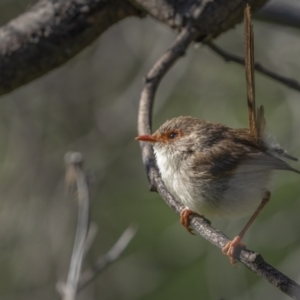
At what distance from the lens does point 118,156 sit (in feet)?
22.7

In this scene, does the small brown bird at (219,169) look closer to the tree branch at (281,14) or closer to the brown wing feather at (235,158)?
the brown wing feather at (235,158)

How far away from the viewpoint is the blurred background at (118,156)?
251 inches

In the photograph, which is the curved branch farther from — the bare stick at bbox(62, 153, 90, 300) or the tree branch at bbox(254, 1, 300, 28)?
the tree branch at bbox(254, 1, 300, 28)

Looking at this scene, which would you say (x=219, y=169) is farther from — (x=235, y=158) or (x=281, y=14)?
(x=281, y=14)

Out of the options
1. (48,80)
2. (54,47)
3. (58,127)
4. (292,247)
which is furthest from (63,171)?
(54,47)

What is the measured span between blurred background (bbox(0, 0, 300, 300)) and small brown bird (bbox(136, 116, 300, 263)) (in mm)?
2206

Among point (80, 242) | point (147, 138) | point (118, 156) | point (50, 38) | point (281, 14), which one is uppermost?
point (50, 38)

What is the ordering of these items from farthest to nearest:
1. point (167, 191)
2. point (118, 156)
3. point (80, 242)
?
1. point (118, 156)
2. point (167, 191)
3. point (80, 242)

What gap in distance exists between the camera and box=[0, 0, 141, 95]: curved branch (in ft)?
12.9

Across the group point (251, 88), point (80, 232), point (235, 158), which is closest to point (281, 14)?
point (251, 88)

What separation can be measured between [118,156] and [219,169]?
3441mm

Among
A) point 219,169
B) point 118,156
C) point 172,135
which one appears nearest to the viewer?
point 219,169

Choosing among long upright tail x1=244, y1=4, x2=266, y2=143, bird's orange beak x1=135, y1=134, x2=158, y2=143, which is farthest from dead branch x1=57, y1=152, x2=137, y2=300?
long upright tail x1=244, y1=4, x2=266, y2=143

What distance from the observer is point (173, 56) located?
3691 millimetres
